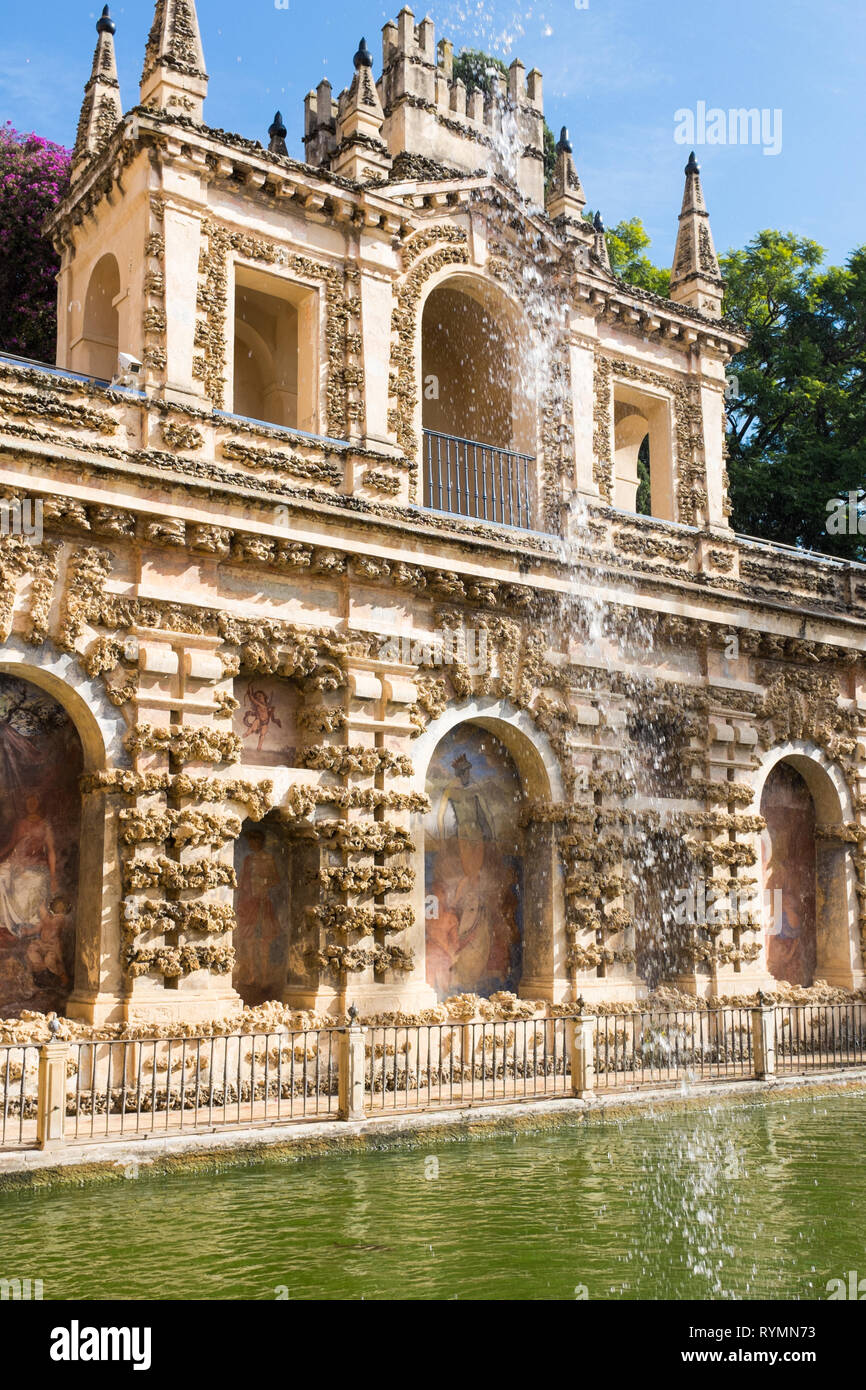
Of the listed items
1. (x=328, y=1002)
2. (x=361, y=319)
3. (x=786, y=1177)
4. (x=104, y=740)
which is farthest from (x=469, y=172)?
(x=786, y=1177)

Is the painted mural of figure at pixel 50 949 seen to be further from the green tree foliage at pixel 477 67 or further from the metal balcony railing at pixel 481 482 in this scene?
→ the green tree foliage at pixel 477 67

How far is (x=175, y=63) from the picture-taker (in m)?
16.8

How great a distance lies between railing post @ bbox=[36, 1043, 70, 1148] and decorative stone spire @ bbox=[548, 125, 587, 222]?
15.4 meters

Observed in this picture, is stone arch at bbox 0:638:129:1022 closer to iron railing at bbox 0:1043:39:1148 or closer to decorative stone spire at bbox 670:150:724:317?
iron railing at bbox 0:1043:39:1148

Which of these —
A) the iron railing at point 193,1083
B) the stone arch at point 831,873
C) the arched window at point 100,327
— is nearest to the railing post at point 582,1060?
the iron railing at point 193,1083

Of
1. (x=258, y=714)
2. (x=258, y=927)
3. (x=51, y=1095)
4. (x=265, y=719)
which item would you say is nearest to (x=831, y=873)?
(x=258, y=927)

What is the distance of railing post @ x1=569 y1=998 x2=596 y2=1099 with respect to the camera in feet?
48.4

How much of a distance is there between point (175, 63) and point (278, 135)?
4.25 m

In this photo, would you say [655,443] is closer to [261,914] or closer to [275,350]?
[275,350]

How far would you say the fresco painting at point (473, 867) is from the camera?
18703 millimetres

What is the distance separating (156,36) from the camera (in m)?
17.0

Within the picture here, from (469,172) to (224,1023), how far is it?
1298 cm

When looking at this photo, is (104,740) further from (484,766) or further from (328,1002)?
(484,766)

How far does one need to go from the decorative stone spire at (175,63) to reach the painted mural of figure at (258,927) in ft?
30.2
